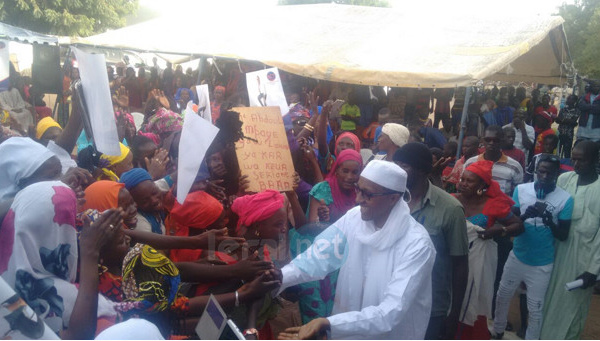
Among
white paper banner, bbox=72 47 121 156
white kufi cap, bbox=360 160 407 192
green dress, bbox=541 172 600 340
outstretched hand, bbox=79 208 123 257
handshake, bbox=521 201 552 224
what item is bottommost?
green dress, bbox=541 172 600 340

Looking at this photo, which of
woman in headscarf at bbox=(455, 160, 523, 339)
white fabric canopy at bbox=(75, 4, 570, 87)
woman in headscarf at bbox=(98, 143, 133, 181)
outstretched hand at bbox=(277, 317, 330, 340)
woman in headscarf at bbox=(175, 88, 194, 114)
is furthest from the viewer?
woman in headscarf at bbox=(175, 88, 194, 114)

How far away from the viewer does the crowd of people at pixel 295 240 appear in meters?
2.09

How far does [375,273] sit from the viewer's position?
8.24 ft

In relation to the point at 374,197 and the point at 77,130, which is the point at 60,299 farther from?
the point at 77,130

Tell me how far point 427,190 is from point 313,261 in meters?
0.97

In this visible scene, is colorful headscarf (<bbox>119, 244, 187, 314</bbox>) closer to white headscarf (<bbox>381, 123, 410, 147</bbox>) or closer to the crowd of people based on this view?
the crowd of people

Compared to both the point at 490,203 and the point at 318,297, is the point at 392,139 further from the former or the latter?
the point at 318,297

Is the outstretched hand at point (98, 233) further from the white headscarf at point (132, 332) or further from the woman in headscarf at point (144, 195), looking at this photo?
the woman in headscarf at point (144, 195)

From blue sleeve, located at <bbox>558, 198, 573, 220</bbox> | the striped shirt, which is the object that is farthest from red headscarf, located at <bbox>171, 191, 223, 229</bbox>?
the striped shirt

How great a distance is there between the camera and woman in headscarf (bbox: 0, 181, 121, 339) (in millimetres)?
1989

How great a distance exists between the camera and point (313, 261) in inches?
107

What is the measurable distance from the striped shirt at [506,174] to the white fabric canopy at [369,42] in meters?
1.55

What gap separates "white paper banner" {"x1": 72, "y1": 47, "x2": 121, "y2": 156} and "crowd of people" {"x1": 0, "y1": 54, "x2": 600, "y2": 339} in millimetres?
201

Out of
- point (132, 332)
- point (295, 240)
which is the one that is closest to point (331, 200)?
point (295, 240)
